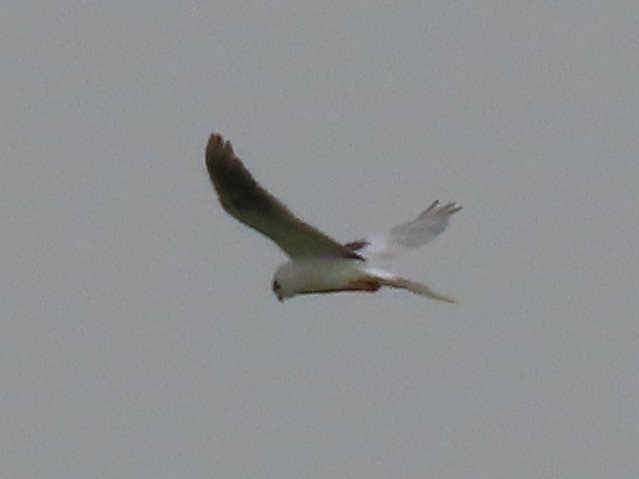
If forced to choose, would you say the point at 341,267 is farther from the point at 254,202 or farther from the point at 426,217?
the point at 426,217

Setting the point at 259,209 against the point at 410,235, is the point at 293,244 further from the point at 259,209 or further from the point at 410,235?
the point at 410,235

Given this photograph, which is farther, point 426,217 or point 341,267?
point 426,217

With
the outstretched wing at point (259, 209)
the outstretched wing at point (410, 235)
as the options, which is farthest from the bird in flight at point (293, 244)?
the outstretched wing at point (410, 235)

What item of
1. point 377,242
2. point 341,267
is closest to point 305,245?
point 341,267

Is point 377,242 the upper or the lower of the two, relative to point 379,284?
upper

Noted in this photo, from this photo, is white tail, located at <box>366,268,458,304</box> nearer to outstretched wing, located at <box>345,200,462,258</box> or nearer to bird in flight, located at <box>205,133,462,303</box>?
bird in flight, located at <box>205,133,462,303</box>

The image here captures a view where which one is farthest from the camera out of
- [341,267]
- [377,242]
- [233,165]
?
[377,242]

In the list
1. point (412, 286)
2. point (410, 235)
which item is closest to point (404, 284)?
point (412, 286)
